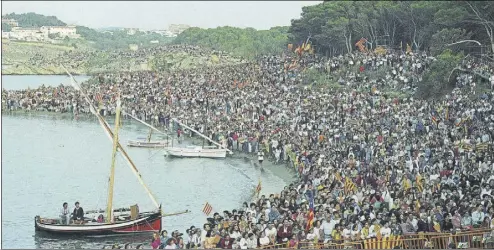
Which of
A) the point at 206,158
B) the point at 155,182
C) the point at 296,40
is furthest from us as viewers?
the point at 296,40

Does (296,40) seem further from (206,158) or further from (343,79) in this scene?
(206,158)

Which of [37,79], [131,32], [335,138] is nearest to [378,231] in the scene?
[335,138]

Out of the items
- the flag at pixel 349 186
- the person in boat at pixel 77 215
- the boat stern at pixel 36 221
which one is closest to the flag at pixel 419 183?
the flag at pixel 349 186

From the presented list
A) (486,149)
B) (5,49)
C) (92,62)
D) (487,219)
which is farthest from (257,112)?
(5,49)

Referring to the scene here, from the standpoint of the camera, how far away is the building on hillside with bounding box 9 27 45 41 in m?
163

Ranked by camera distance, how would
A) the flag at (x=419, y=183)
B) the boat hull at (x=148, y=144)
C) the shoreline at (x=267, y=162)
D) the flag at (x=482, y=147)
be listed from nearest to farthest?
the flag at (x=419, y=183), the flag at (x=482, y=147), the shoreline at (x=267, y=162), the boat hull at (x=148, y=144)

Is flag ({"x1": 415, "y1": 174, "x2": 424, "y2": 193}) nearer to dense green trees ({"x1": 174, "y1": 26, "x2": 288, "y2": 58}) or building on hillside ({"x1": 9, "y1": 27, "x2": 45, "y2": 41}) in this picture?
dense green trees ({"x1": 174, "y1": 26, "x2": 288, "y2": 58})

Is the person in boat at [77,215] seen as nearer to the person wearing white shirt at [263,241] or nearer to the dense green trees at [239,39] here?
the person wearing white shirt at [263,241]

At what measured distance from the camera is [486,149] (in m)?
33.5

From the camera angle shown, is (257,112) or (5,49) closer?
(257,112)

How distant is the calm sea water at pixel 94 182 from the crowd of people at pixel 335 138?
2.59 meters

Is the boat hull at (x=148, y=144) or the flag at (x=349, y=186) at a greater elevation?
the flag at (x=349, y=186)

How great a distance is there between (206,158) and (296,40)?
44.0 metres

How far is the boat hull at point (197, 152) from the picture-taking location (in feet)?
163
